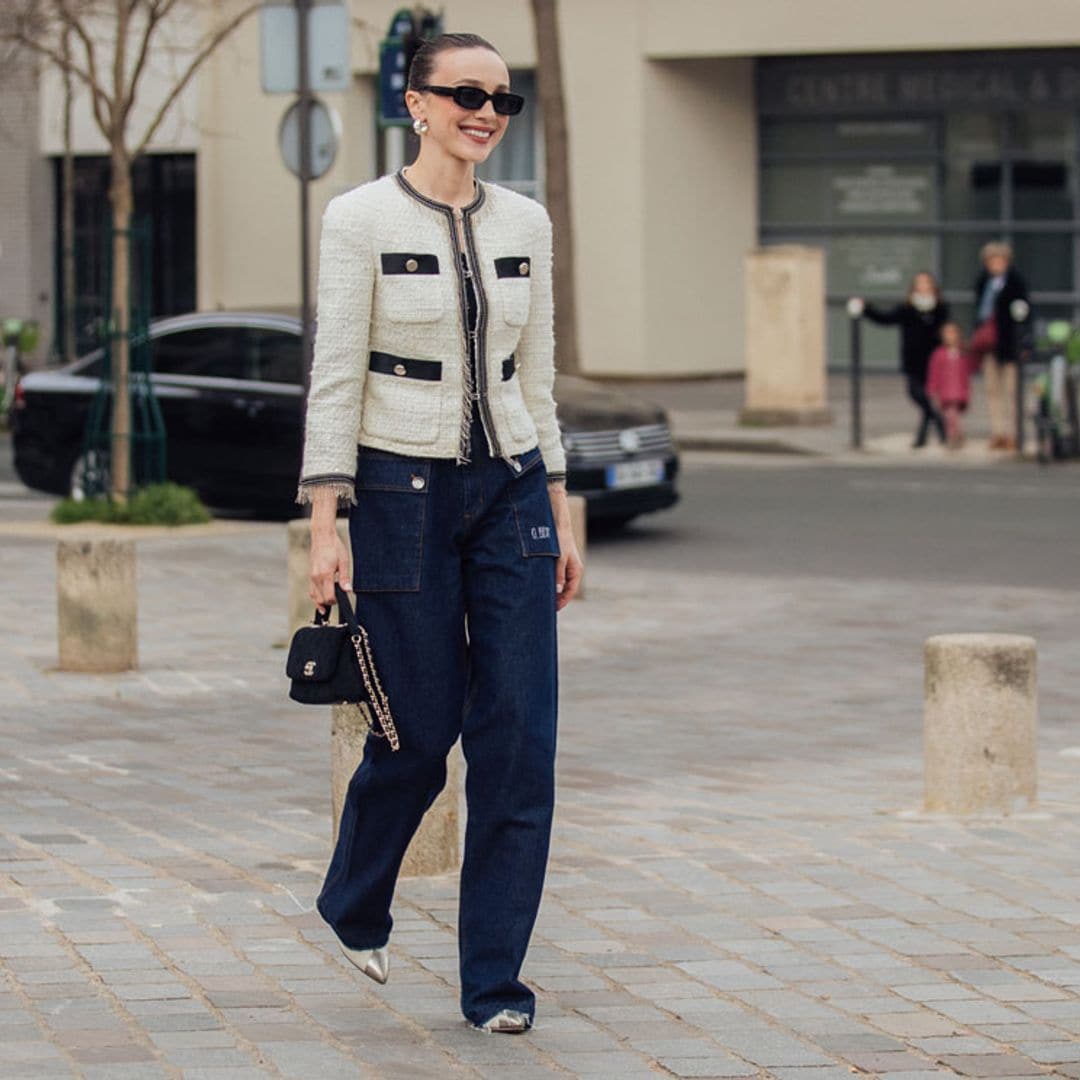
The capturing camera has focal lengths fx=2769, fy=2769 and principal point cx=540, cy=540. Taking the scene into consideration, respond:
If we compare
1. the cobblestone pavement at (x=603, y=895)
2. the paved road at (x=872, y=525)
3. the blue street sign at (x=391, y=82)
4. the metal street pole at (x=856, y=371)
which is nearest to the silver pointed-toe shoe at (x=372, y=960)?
the cobblestone pavement at (x=603, y=895)

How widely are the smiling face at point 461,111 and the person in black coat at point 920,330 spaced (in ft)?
62.0

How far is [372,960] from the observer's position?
5422 millimetres

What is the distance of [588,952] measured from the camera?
5.89 m

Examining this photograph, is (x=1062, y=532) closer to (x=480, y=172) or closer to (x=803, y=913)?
(x=803, y=913)

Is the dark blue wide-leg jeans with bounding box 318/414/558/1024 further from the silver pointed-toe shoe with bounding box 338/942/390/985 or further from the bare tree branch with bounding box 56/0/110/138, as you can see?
the bare tree branch with bounding box 56/0/110/138

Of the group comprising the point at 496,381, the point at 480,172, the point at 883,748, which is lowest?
the point at 883,748

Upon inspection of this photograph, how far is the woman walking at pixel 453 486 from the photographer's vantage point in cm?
513

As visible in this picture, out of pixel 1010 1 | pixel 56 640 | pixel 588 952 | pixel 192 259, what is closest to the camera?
pixel 588 952

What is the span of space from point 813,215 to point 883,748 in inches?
1037

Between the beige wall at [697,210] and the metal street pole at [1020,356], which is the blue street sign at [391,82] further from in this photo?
the beige wall at [697,210]

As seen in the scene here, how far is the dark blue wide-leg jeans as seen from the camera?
203 inches

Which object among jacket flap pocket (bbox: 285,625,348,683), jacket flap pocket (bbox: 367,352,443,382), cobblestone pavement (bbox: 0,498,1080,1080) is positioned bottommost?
cobblestone pavement (bbox: 0,498,1080,1080)

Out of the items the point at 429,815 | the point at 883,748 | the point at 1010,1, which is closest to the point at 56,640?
the point at 883,748

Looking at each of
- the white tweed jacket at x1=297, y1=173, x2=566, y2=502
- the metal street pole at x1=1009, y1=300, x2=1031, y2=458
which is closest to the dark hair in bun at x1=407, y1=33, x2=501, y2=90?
the white tweed jacket at x1=297, y1=173, x2=566, y2=502
